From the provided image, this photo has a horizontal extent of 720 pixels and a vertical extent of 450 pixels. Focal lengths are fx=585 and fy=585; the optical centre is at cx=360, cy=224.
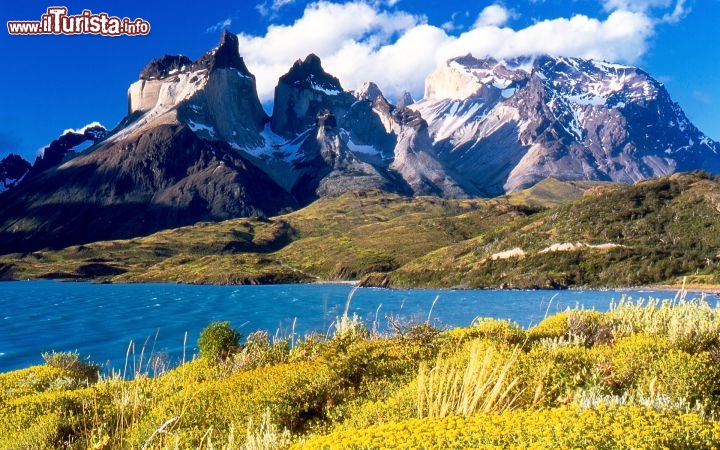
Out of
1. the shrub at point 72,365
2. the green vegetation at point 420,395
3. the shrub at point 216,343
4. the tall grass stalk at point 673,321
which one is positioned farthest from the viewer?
the shrub at point 72,365

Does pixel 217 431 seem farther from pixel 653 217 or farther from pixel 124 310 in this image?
pixel 653 217

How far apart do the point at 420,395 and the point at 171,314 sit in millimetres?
96692

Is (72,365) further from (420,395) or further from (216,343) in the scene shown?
Answer: (420,395)

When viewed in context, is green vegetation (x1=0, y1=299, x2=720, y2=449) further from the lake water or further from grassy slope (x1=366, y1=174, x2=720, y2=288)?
grassy slope (x1=366, y1=174, x2=720, y2=288)

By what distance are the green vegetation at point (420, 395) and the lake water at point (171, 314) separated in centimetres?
Result: 3041

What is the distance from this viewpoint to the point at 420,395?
28.6 feet

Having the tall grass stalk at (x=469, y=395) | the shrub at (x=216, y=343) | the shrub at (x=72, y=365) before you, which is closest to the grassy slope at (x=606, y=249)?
the shrub at (x=216, y=343)

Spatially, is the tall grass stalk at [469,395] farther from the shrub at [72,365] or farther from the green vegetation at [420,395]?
the shrub at [72,365]

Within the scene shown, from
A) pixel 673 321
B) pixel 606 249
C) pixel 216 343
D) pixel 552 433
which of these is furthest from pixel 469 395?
pixel 606 249

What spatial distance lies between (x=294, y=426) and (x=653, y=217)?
161 metres

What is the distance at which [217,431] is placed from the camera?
10.6 m

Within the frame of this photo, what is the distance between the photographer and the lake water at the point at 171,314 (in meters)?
65.2

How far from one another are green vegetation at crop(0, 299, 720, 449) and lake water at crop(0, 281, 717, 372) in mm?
30409

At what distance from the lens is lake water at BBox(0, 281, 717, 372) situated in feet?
214
